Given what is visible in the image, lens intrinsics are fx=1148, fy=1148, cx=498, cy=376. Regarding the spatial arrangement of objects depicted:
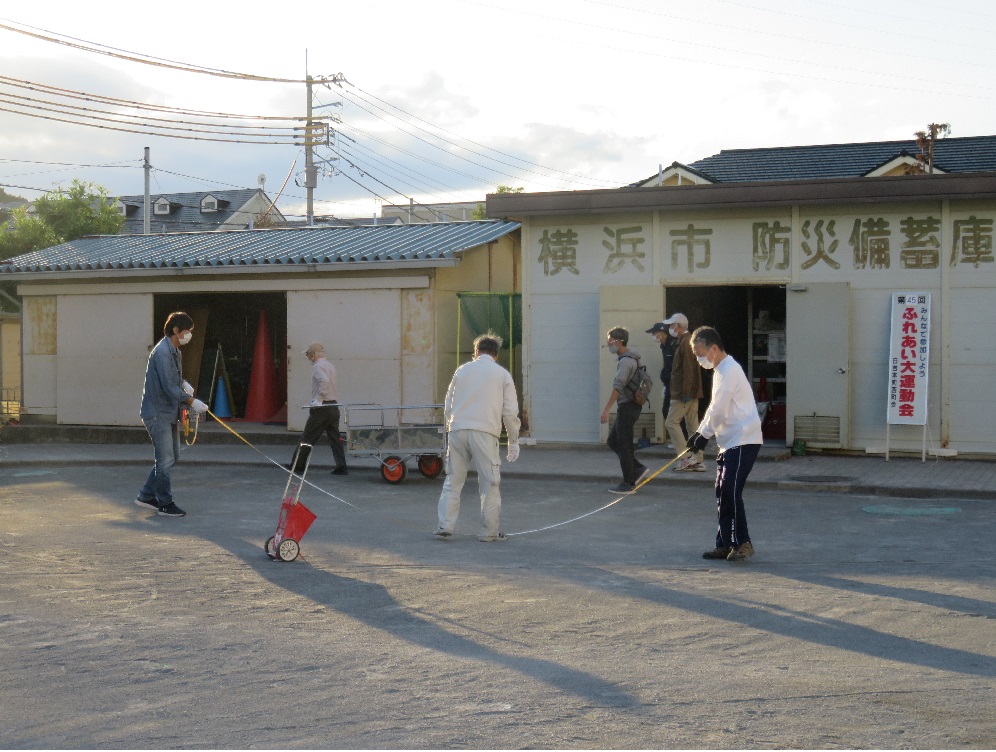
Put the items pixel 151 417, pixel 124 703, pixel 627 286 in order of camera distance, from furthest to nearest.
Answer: pixel 627 286, pixel 151 417, pixel 124 703

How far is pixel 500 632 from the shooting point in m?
7.04

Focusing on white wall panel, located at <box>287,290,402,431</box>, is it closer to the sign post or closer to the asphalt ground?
the asphalt ground

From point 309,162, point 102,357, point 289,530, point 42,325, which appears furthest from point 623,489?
point 309,162

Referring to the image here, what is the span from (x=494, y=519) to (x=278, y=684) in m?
4.69

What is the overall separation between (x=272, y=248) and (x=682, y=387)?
943cm

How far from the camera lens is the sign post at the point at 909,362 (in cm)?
1673

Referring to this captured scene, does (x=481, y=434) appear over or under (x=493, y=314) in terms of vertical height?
under

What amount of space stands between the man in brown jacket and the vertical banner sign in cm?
332

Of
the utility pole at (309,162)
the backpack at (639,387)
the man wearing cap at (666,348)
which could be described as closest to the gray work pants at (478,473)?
the backpack at (639,387)

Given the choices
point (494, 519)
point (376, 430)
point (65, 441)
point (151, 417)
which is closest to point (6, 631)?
point (494, 519)

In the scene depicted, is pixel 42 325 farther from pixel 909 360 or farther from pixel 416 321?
pixel 909 360

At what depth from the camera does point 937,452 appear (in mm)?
16891

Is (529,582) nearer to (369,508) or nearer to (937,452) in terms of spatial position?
(369,508)

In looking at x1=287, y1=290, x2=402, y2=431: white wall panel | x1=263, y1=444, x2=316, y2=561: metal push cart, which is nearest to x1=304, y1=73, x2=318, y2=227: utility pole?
x1=287, y1=290, x2=402, y2=431: white wall panel
